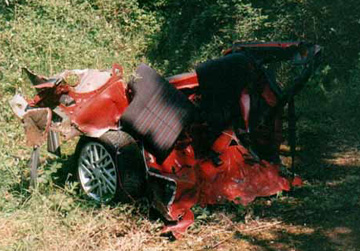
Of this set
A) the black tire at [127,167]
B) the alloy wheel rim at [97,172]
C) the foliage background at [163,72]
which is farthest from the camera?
the alloy wheel rim at [97,172]

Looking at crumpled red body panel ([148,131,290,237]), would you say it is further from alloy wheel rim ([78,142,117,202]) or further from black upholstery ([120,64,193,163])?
alloy wheel rim ([78,142,117,202])

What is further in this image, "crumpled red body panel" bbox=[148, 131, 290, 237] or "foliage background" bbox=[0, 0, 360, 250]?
"crumpled red body panel" bbox=[148, 131, 290, 237]

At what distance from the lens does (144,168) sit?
18.3 feet

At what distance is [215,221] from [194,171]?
581mm

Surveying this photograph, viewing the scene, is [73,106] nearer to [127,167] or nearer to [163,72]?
[127,167]

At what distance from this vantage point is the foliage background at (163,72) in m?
5.23

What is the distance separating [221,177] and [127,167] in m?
0.99

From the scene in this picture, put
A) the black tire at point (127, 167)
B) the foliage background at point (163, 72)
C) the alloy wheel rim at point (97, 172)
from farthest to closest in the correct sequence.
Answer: the alloy wheel rim at point (97, 172) → the black tire at point (127, 167) → the foliage background at point (163, 72)

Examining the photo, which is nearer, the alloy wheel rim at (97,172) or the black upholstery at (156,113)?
the black upholstery at (156,113)

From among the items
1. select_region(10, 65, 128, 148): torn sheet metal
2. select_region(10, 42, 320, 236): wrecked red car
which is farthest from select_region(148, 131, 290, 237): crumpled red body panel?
select_region(10, 65, 128, 148): torn sheet metal

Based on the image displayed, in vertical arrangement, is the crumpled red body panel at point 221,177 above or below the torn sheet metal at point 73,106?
below

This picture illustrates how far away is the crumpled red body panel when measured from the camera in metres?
5.62

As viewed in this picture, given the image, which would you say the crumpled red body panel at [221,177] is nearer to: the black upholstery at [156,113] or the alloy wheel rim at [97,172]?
the black upholstery at [156,113]

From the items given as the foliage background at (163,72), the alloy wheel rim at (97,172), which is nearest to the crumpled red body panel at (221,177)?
the foliage background at (163,72)
